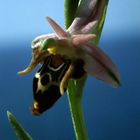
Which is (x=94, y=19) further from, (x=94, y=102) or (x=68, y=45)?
(x=94, y=102)

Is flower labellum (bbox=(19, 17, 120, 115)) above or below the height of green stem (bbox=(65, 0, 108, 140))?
above

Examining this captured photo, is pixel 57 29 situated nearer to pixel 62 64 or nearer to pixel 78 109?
pixel 62 64

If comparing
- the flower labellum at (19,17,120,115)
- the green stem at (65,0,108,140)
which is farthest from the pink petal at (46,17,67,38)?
the green stem at (65,0,108,140)

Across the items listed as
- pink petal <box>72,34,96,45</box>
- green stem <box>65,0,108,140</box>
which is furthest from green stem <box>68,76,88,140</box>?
pink petal <box>72,34,96,45</box>

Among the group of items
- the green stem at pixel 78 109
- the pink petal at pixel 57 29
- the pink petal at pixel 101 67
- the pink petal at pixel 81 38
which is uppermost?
the pink petal at pixel 57 29

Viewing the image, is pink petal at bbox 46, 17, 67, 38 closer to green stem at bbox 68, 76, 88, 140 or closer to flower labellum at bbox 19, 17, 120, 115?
flower labellum at bbox 19, 17, 120, 115

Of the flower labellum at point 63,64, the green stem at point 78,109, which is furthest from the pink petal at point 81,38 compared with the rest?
the green stem at point 78,109

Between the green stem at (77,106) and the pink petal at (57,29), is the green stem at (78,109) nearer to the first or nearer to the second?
the green stem at (77,106)

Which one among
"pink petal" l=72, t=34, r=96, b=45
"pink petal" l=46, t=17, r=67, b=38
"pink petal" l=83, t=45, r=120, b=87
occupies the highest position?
"pink petal" l=46, t=17, r=67, b=38
